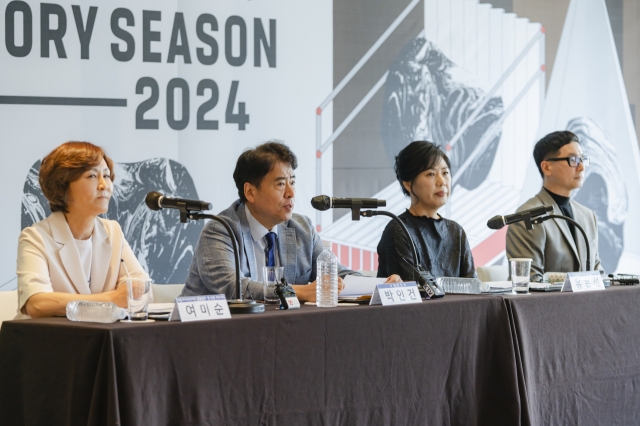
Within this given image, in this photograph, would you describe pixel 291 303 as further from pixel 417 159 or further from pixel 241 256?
pixel 417 159

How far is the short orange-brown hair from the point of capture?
2287mm

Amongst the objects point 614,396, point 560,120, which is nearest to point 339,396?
point 614,396

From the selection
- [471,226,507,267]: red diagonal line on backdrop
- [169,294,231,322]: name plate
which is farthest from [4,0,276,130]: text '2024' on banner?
[169,294,231,322]: name plate

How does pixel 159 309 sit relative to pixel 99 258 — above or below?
below

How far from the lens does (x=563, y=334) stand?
222 centimetres

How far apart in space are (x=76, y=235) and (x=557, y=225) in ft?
6.23

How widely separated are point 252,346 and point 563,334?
998 millimetres

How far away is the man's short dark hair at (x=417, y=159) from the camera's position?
2.88 metres

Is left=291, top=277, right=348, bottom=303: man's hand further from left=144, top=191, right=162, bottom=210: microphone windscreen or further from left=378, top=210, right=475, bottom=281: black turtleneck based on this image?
left=378, top=210, right=475, bottom=281: black turtleneck

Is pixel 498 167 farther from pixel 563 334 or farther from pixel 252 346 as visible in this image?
pixel 252 346

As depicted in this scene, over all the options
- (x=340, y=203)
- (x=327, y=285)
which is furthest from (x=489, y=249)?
(x=327, y=285)

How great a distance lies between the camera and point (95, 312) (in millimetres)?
1663

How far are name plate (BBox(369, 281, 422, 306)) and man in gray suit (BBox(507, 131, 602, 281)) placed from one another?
103 cm

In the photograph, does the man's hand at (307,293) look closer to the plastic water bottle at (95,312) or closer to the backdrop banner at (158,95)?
the plastic water bottle at (95,312)
